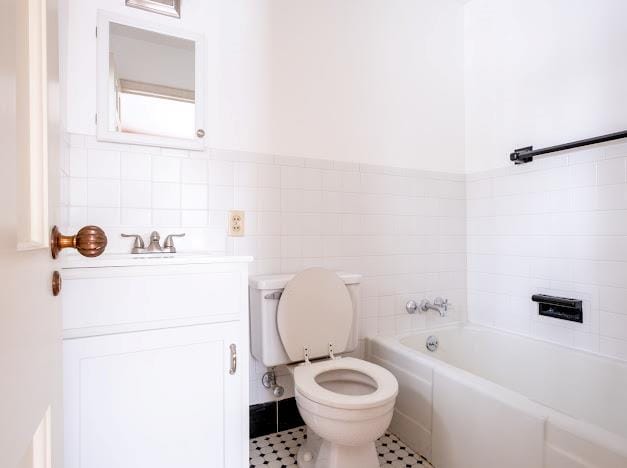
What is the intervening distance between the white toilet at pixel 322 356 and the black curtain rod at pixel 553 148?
1.13 m

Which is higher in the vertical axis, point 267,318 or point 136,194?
point 136,194

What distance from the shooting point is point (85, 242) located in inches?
20.4

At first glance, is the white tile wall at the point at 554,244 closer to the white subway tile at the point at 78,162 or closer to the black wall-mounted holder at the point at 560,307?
the black wall-mounted holder at the point at 560,307

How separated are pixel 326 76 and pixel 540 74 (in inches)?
45.6

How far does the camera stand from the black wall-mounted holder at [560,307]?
1.67 metres

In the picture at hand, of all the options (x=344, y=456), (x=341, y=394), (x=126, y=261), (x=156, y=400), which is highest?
(x=126, y=261)

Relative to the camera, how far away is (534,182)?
6.22 feet

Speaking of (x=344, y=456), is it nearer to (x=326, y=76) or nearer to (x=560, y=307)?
(x=560, y=307)

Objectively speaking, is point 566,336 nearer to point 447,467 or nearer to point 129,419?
point 447,467

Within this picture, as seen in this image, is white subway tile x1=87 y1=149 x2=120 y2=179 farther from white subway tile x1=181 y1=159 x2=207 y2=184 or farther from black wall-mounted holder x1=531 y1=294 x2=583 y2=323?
black wall-mounted holder x1=531 y1=294 x2=583 y2=323

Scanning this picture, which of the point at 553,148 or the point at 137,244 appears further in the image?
the point at 553,148

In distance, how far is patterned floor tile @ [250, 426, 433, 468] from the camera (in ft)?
4.98

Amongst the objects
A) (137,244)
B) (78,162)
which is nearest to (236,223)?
(137,244)

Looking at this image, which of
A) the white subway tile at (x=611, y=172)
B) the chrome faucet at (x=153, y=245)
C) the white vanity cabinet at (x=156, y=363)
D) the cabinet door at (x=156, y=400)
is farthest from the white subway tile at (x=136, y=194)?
the white subway tile at (x=611, y=172)
